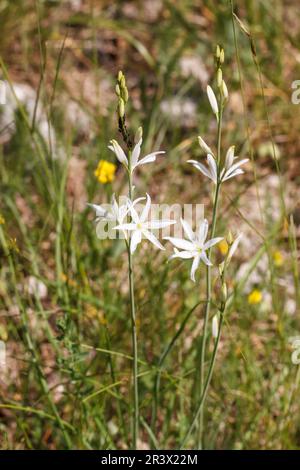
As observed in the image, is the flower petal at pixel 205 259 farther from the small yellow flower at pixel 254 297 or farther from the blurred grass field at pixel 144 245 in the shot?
the small yellow flower at pixel 254 297

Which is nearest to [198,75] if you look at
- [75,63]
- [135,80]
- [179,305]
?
[135,80]

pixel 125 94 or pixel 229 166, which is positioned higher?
pixel 125 94

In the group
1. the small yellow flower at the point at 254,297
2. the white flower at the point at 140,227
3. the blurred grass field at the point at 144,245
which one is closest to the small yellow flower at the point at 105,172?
the blurred grass field at the point at 144,245

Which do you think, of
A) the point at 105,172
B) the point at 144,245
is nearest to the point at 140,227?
the point at 105,172

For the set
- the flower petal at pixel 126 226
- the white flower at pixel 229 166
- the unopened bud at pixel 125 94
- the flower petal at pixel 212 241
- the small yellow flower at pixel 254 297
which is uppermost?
the unopened bud at pixel 125 94

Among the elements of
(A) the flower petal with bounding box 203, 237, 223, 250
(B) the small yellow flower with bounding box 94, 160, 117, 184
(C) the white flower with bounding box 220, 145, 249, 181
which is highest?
(B) the small yellow flower with bounding box 94, 160, 117, 184

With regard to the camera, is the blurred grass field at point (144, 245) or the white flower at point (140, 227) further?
the blurred grass field at point (144, 245)

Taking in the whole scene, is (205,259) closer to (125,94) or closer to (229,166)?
(229,166)

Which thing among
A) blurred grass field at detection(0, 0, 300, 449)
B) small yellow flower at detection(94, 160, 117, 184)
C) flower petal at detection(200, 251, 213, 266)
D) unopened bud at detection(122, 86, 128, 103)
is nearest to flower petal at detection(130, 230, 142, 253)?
flower petal at detection(200, 251, 213, 266)

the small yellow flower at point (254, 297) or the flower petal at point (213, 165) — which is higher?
the flower petal at point (213, 165)

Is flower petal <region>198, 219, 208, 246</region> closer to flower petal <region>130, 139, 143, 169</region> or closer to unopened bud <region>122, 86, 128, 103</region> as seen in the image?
flower petal <region>130, 139, 143, 169</region>
